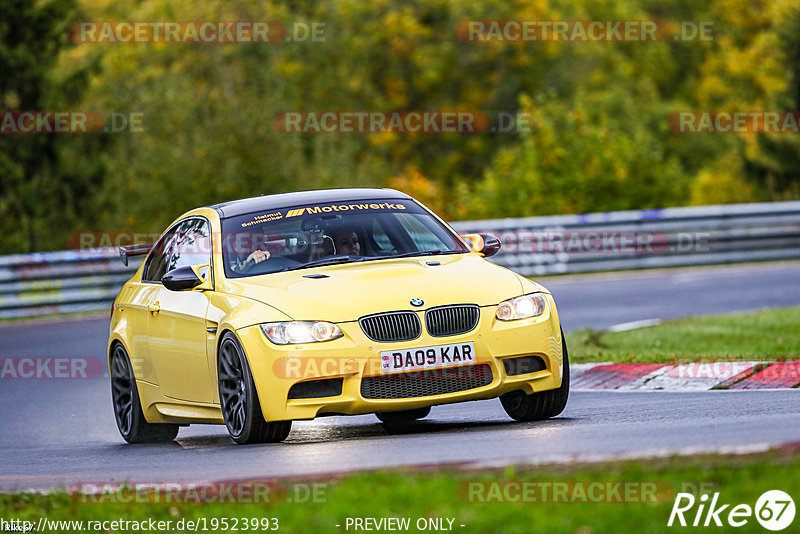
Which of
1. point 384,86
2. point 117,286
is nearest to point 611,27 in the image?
point 384,86

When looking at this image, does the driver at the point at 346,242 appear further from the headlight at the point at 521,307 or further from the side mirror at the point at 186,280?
the headlight at the point at 521,307

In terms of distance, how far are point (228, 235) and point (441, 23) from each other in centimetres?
4951

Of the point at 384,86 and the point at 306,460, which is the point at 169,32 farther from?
the point at 306,460

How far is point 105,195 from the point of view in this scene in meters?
37.4

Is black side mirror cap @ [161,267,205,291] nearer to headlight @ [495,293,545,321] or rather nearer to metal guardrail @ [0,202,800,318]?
headlight @ [495,293,545,321]

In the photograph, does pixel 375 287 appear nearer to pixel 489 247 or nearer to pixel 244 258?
pixel 244 258

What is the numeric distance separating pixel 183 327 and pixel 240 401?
1016 millimetres

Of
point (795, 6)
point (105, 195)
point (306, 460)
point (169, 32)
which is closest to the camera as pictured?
point (306, 460)

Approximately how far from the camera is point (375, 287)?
923 cm

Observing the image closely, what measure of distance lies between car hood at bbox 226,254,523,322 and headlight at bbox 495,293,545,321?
0.17 ft

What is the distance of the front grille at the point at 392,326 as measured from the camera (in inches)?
353

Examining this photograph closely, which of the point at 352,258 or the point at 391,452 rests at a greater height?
the point at 352,258

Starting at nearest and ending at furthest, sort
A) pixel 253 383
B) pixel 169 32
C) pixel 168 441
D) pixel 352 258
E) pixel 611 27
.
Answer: pixel 253 383 → pixel 352 258 → pixel 168 441 → pixel 169 32 → pixel 611 27

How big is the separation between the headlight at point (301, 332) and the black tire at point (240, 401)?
26cm
